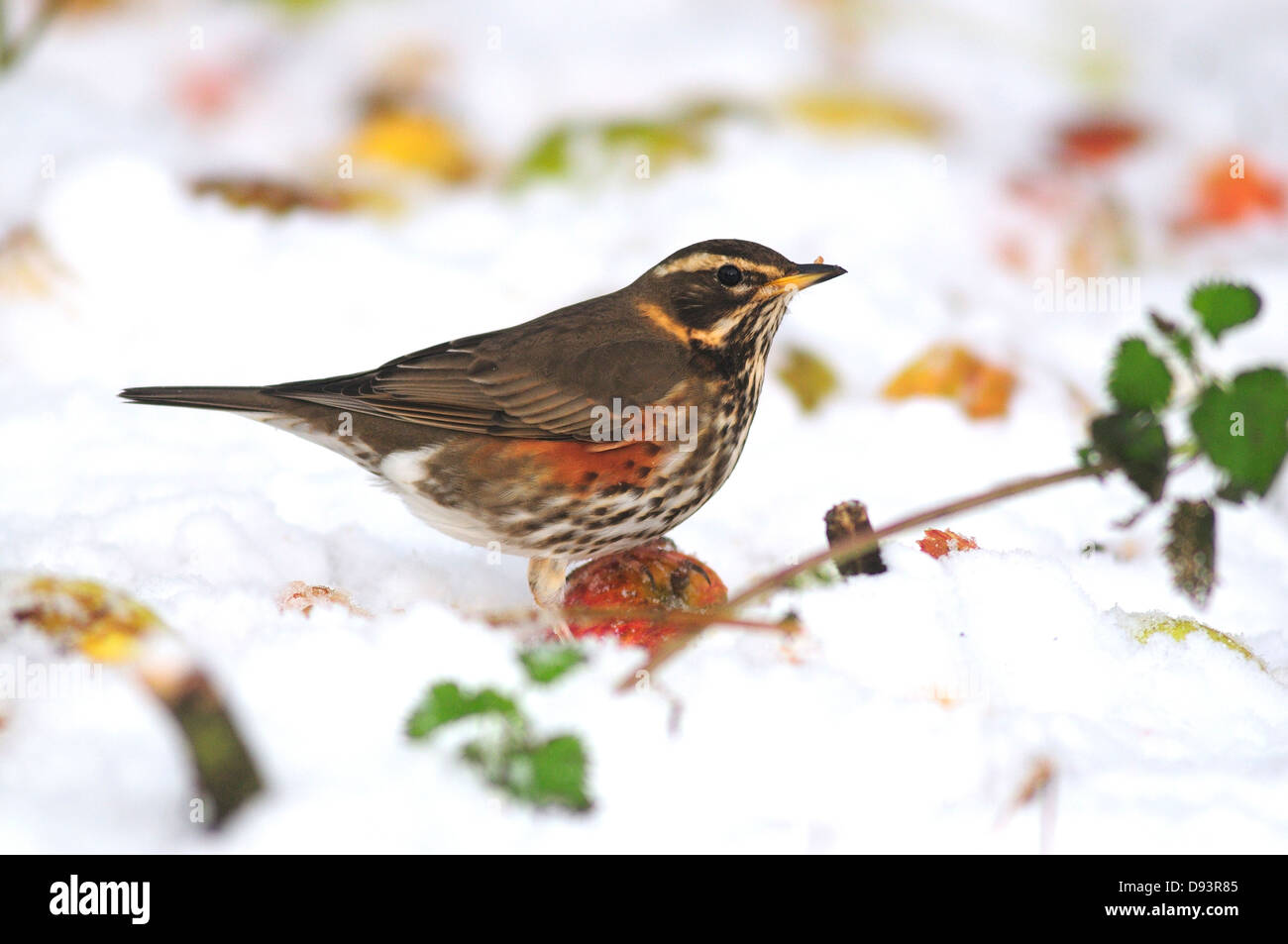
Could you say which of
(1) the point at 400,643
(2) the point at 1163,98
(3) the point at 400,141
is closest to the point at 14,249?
(3) the point at 400,141

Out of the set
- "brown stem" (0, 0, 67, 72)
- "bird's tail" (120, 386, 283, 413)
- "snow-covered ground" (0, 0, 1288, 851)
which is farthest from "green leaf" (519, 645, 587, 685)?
"brown stem" (0, 0, 67, 72)

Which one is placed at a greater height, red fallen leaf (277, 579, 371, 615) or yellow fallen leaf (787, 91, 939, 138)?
yellow fallen leaf (787, 91, 939, 138)

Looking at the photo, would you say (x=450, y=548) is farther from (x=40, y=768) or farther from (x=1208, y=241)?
(x=1208, y=241)

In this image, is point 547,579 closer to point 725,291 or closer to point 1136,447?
point 725,291

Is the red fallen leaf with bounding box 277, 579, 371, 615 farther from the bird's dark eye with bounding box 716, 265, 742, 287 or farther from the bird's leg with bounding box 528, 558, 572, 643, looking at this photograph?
the bird's dark eye with bounding box 716, 265, 742, 287

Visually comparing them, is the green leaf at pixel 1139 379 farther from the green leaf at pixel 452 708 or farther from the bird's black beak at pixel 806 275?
the green leaf at pixel 452 708

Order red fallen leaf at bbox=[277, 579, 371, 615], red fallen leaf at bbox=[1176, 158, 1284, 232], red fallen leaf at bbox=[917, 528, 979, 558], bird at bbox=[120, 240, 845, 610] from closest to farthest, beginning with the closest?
red fallen leaf at bbox=[277, 579, 371, 615] → red fallen leaf at bbox=[917, 528, 979, 558] → bird at bbox=[120, 240, 845, 610] → red fallen leaf at bbox=[1176, 158, 1284, 232]

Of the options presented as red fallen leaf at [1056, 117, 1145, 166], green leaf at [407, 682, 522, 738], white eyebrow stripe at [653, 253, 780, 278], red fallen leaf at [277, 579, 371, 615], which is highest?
red fallen leaf at [1056, 117, 1145, 166]
